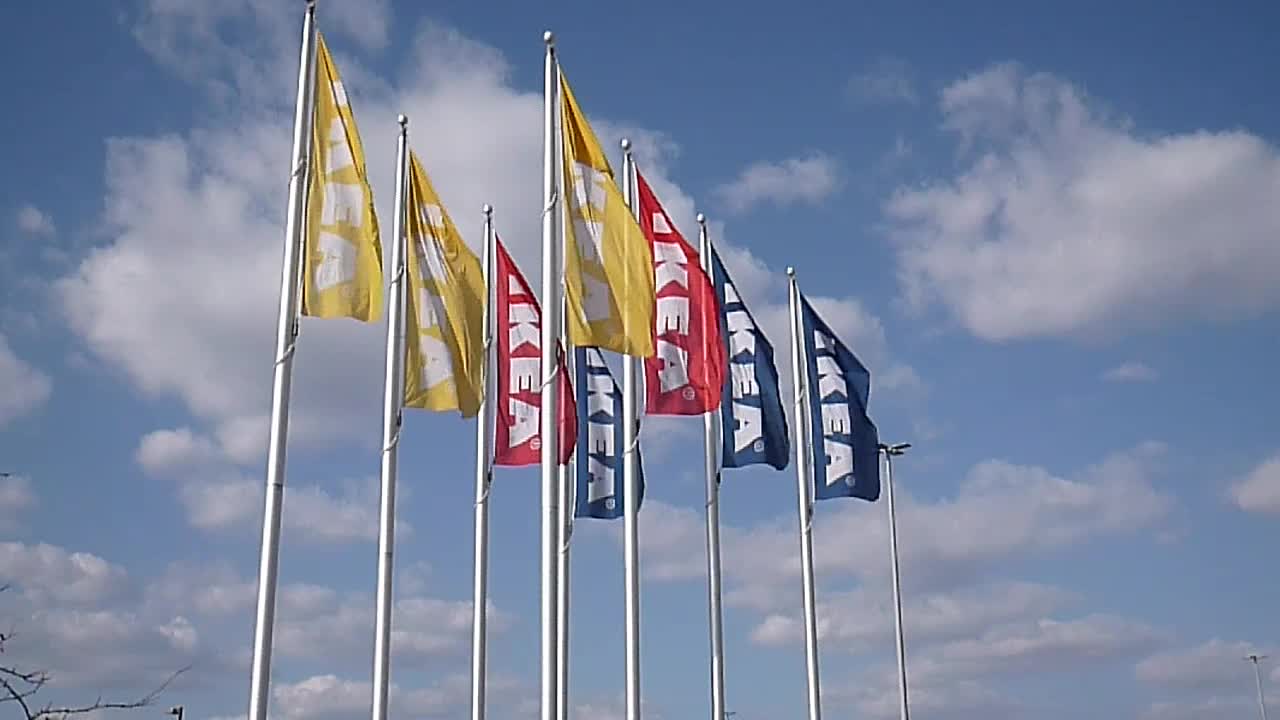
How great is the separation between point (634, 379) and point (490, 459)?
320 cm

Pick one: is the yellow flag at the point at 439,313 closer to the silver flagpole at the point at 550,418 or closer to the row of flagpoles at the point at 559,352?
the row of flagpoles at the point at 559,352

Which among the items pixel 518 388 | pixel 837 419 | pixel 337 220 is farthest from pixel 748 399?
pixel 337 220

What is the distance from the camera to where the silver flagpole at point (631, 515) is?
25953mm

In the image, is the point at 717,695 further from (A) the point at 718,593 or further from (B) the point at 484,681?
(B) the point at 484,681

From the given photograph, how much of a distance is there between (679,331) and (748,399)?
3.27 meters

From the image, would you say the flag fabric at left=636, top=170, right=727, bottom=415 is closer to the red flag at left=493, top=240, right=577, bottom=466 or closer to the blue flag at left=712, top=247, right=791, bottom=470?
the blue flag at left=712, top=247, right=791, bottom=470

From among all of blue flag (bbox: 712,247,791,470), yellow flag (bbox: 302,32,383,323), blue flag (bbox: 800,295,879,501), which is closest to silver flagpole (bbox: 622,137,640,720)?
blue flag (bbox: 712,247,791,470)

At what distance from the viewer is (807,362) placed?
97.8 ft

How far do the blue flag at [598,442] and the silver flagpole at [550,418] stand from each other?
427 cm

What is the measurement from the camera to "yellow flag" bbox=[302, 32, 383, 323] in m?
20.8

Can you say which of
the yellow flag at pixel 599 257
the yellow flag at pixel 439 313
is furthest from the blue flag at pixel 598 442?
the yellow flag at pixel 599 257

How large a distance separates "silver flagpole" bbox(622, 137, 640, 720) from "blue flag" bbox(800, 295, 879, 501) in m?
4.07

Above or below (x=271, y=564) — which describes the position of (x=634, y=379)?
above

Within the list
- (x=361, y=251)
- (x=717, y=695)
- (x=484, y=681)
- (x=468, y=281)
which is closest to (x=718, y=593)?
(x=717, y=695)
